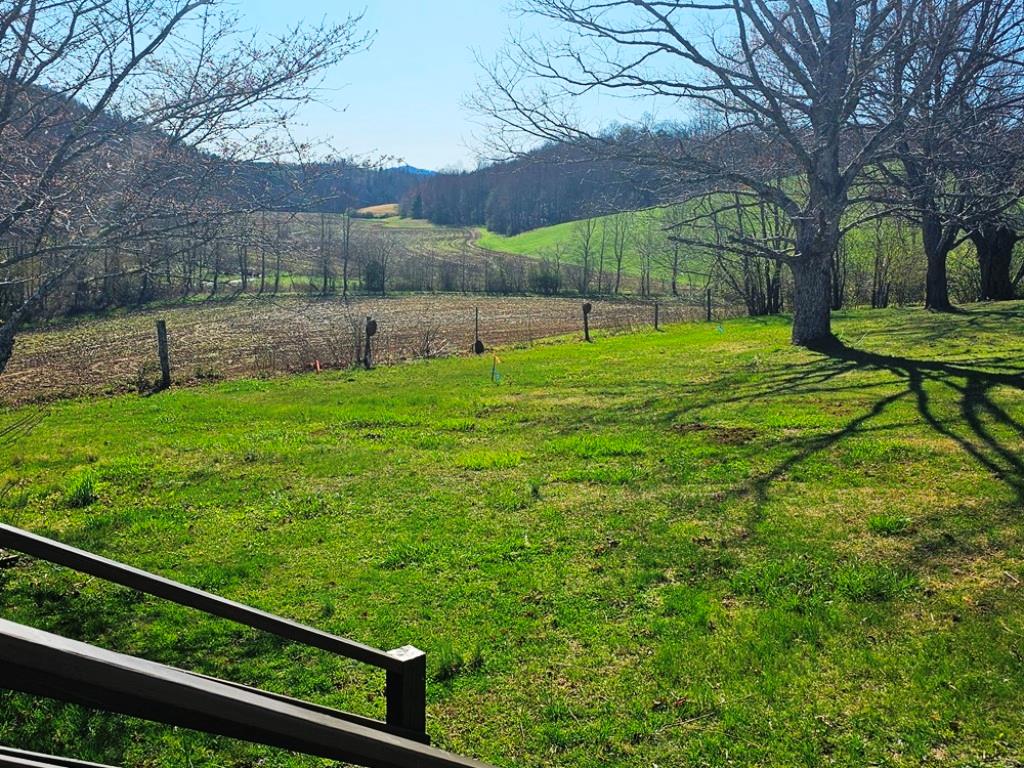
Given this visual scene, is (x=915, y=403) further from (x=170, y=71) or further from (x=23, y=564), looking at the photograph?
(x=23, y=564)

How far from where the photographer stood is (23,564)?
5477 millimetres

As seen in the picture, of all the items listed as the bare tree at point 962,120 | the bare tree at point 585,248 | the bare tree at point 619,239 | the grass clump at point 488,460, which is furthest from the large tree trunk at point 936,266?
the bare tree at point 619,239

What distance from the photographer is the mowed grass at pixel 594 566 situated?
3.43 metres

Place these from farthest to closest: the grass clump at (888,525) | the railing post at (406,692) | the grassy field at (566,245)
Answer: the grassy field at (566,245), the grass clump at (888,525), the railing post at (406,692)

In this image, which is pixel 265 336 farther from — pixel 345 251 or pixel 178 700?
pixel 178 700

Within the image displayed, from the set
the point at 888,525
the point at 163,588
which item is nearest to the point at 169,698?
the point at 163,588

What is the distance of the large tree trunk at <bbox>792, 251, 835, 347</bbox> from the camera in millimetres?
15727

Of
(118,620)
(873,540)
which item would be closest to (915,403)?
(873,540)

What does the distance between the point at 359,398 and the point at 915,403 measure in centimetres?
857

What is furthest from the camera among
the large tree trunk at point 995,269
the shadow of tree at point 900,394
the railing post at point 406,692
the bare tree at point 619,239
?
the bare tree at point 619,239

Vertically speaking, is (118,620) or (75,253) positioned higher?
(75,253)

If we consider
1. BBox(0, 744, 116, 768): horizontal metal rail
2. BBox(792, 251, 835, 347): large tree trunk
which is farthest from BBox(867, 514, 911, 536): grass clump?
BBox(792, 251, 835, 347): large tree trunk

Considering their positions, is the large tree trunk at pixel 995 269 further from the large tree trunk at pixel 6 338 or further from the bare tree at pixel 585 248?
the large tree trunk at pixel 6 338

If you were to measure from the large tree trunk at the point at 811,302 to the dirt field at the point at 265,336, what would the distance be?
9.24 metres
